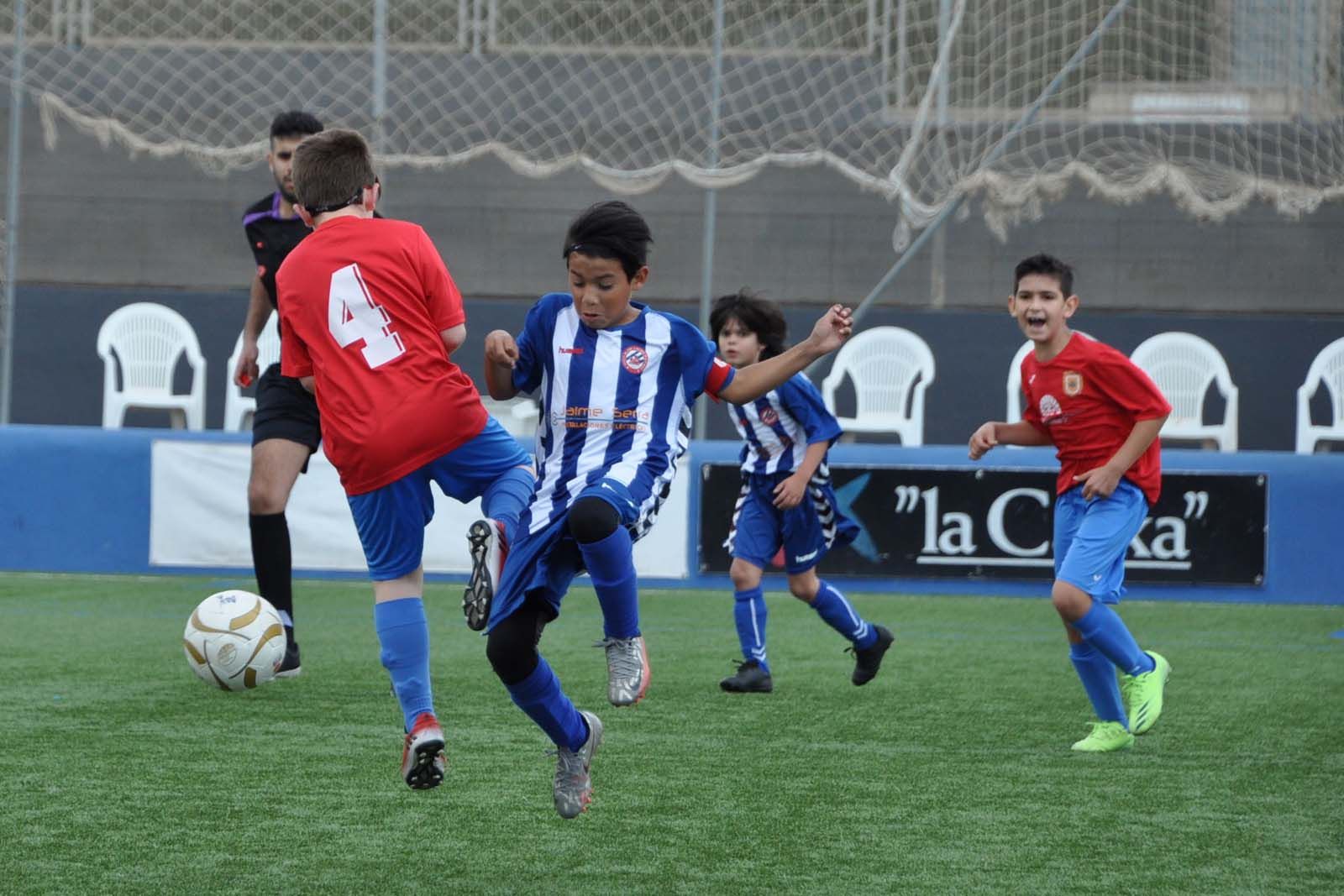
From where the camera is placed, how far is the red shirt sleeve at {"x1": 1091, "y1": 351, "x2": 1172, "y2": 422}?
527cm

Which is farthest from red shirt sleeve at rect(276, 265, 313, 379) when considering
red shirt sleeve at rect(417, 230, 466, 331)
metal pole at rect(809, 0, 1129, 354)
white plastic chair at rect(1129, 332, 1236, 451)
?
white plastic chair at rect(1129, 332, 1236, 451)

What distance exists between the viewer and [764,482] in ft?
21.6

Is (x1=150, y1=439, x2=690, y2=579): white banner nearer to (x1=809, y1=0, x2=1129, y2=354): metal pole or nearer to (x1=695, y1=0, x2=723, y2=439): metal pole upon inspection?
(x1=695, y1=0, x2=723, y2=439): metal pole

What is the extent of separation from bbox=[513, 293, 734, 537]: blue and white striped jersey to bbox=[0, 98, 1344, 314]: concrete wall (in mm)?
7911

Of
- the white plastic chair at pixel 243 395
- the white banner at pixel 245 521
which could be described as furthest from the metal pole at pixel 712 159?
the white plastic chair at pixel 243 395

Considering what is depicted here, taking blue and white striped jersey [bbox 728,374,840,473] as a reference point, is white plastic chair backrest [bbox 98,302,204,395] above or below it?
above

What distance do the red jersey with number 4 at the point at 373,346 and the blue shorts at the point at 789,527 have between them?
2652 mm

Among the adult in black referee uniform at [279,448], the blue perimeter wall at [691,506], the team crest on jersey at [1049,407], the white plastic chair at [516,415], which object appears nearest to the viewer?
the team crest on jersey at [1049,407]

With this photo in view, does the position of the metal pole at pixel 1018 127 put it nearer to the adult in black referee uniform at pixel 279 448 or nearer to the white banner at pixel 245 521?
the white banner at pixel 245 521

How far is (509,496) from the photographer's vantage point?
409cm

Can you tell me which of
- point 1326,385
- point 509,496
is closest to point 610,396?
point 509,496

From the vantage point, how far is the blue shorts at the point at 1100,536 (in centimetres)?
522

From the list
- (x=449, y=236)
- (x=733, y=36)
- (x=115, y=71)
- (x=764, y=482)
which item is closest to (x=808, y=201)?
(x=733, y=36)

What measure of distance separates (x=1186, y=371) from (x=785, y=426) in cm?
611
